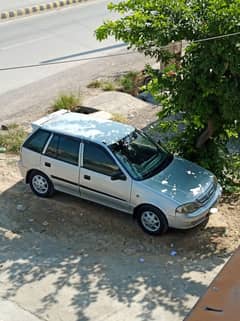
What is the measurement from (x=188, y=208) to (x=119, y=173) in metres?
1.28

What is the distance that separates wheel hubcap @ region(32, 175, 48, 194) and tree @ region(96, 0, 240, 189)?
2.47 metres

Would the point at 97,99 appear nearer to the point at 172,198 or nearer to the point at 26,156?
the point at 26,156

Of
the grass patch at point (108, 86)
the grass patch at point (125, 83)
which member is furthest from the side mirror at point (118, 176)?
the grass patch at point (108, 86)

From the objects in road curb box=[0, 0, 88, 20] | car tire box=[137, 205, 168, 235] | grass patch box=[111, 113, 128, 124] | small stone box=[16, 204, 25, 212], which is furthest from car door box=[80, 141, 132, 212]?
road curb box=[0, 0, 88, 20]

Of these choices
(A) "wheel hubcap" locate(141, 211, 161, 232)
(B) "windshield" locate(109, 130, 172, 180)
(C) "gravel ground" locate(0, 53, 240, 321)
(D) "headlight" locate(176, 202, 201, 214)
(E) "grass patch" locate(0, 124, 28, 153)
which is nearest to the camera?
(C) "gravel ground" locate(0, 53, 240, 321)

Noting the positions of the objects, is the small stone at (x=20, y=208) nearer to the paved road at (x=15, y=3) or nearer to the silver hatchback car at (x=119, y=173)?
the silver hatchback car at (x=119, y=173)

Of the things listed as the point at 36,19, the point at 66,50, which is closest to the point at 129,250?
the point at 66,50

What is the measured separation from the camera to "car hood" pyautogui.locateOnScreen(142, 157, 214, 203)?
8.86 meters

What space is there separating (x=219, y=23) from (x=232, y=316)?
528 centimetres

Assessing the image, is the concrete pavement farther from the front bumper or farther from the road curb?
the road curb

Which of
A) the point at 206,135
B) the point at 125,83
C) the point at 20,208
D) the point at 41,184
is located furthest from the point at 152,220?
the point at 125,83

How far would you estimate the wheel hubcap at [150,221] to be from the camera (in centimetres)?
890

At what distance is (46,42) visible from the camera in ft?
65.4

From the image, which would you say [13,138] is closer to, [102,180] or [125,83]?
[102,180]
